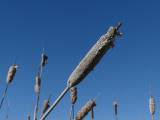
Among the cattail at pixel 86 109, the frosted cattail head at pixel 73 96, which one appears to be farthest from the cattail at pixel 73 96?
the cattail at pixel 86 109

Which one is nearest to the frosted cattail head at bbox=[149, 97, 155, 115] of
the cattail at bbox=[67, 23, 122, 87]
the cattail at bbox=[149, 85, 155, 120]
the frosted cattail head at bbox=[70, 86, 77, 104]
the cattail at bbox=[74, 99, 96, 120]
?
the cattail at bbox=[149, 85, 155, 120]

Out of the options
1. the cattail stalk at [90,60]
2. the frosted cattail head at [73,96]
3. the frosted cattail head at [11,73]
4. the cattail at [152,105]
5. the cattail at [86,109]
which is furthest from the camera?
the cattail at [152,105]

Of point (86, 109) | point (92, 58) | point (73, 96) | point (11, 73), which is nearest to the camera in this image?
point (92, 58)

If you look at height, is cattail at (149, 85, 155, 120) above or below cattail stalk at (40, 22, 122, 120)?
above

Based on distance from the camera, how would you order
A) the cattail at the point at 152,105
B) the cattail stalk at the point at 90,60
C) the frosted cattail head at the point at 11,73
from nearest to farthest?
1. the cattail stalk at the point at 90,60
2. the frosted cattail head at the point at 11,73
3. the cattail at the point at 152,105

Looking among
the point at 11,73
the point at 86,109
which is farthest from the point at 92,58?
the point at 11,73

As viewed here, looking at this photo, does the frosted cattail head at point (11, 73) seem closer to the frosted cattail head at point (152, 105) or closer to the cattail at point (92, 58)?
the cattail at point (92, 58)

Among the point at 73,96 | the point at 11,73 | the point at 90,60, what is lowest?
the point at 90,60

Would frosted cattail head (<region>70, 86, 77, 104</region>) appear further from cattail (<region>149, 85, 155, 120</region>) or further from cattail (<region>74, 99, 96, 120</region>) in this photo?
cattail (<region>149, 85, 155, 120</region>)

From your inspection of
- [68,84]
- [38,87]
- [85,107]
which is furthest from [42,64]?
[68,84]

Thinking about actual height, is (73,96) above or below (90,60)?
above

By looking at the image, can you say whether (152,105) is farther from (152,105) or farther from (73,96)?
(73,96)
